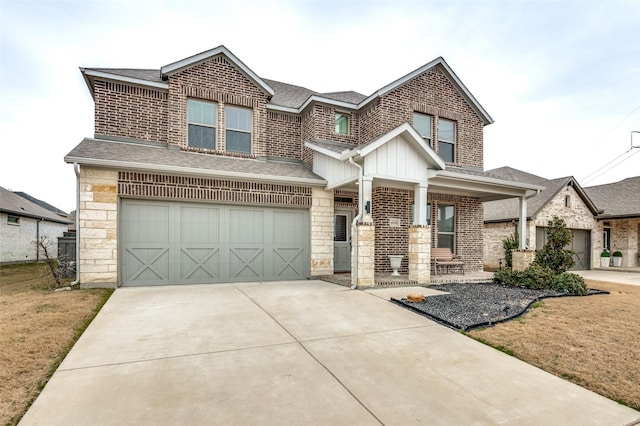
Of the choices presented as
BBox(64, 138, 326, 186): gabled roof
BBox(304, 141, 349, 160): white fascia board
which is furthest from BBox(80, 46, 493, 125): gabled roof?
BBox(64, 138, 326, 186): gabled roof

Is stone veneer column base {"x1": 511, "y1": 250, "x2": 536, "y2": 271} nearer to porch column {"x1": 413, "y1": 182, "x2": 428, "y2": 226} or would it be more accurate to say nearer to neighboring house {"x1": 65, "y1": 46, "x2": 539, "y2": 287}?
neighboring house {"x1": 65, "y1": 46, "x2": 539, "y2": 287}

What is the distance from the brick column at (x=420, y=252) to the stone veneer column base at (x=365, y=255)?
4.85ft

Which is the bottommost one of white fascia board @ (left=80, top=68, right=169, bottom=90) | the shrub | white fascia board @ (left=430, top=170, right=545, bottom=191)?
the shrub

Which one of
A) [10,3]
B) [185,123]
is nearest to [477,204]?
[185,123]

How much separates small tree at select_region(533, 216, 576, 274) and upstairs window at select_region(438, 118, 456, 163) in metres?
4.14

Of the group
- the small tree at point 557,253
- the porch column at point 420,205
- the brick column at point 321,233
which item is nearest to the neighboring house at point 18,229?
the brick column at point 321,233

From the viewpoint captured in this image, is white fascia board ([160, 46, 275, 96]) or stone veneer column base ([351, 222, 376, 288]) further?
white fascia board ([160, 46, 275, 96])

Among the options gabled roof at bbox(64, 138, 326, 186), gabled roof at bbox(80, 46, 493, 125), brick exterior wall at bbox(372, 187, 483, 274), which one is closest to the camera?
gabled roof at bbox(64, 138, 326, 186)

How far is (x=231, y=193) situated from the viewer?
8953 mm

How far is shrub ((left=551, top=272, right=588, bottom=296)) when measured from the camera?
8195 millimetres

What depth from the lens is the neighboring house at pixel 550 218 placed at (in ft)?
50.4

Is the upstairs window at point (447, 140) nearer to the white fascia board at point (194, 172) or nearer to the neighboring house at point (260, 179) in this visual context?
the neighboring house at point (260, 179)

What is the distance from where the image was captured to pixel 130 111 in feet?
29.9

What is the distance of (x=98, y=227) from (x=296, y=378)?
700 cm
